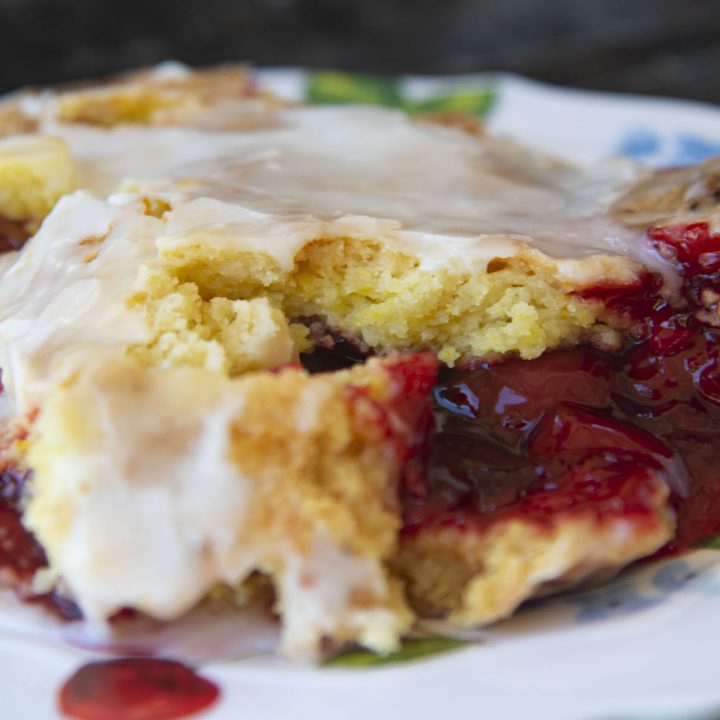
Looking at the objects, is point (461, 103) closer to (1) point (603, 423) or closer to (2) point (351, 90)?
(2) point (351, 90)

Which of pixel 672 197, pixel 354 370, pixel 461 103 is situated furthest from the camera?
pixel 461 103

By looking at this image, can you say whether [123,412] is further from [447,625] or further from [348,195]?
[348,195]

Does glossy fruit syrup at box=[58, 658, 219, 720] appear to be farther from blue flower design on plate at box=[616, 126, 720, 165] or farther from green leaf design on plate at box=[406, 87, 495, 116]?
green leaf design on plate at box=[406, 87, 495, 116]

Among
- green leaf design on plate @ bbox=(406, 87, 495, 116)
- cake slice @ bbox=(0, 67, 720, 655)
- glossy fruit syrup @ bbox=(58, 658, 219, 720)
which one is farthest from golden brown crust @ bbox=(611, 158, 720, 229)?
green leaf design on plate @ bbox=(406, 87, 495, 116)

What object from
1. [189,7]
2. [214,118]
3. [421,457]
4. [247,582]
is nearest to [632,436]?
[421,457]

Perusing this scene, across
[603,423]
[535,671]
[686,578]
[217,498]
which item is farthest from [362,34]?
[535,671]
